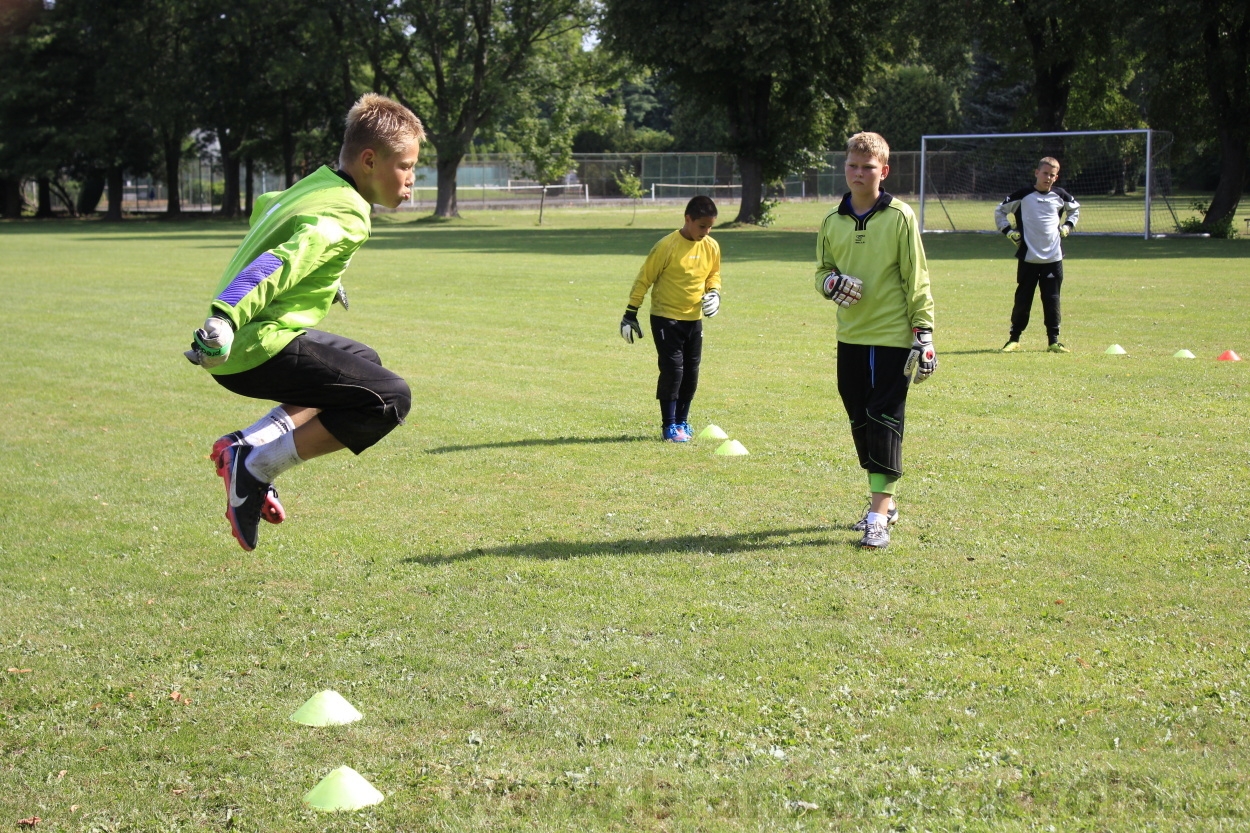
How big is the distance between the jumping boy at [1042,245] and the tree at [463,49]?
43389 mm

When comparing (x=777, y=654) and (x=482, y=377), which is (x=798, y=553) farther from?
(x=482, y=377)

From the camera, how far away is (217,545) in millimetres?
6691

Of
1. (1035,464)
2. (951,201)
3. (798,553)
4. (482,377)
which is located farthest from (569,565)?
(951,201)

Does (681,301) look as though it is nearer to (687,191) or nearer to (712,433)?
(712,433)

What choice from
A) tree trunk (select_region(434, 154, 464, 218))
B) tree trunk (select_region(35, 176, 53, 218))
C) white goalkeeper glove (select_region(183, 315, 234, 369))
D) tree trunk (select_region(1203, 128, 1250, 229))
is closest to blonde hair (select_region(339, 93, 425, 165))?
white goalkeeper glove (select_region(183, 315, 234, 369))

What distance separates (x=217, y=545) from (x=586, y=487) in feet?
7.89

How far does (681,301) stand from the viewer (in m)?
9.67

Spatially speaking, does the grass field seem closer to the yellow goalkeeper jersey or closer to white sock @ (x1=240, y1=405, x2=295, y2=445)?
white sock @ (x1=240, y1=405, x2=295, y2=445)

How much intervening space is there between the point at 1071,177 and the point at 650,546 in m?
37.2

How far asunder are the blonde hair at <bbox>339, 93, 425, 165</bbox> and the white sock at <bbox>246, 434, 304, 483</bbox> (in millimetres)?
1240

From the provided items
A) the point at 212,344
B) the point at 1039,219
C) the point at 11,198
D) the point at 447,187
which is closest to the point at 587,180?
the point at 447,187

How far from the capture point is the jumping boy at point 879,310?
6500mm

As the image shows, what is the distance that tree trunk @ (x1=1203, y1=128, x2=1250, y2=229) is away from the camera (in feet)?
116

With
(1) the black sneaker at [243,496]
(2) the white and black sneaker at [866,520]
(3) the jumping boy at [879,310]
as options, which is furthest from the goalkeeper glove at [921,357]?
(1) the black sneaker at [243,496]
